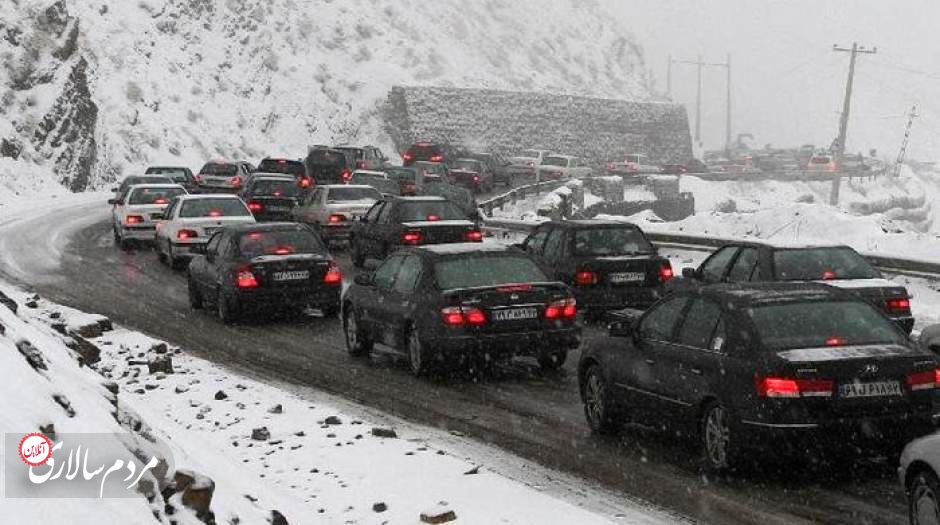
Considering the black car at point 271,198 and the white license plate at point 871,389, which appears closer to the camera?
the white license plate at point 871,389

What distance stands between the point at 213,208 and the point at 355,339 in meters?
11.9

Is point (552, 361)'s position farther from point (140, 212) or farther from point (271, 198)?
point (271, 198)

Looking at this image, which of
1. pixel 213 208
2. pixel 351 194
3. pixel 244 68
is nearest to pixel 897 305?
pixel 213 208

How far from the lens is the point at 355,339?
1505 centimetres

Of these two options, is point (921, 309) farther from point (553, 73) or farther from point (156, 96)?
point (553, 73)

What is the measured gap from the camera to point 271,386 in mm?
12734

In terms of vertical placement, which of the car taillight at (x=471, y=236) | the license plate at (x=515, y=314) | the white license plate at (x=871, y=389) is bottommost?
the car taillight at (x=471, y=236)

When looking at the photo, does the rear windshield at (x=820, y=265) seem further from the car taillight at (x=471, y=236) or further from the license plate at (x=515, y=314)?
the car taillight at (x=471, y=236)

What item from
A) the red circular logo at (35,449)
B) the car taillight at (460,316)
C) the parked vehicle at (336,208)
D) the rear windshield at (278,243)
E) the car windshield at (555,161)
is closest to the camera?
the red circular logo at (35,449)

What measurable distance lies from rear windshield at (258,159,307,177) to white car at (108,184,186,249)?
1218 cm

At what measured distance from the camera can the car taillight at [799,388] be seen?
8.38m

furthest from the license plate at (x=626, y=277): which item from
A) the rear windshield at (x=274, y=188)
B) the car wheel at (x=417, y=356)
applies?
the rear windshield at (x=274, y=188)

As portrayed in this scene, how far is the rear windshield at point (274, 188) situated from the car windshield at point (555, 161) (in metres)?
29.2

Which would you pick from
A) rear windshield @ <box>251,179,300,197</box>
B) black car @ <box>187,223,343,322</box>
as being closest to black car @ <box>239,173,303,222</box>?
rear windshield @ <box>251,179,300,197</box>
